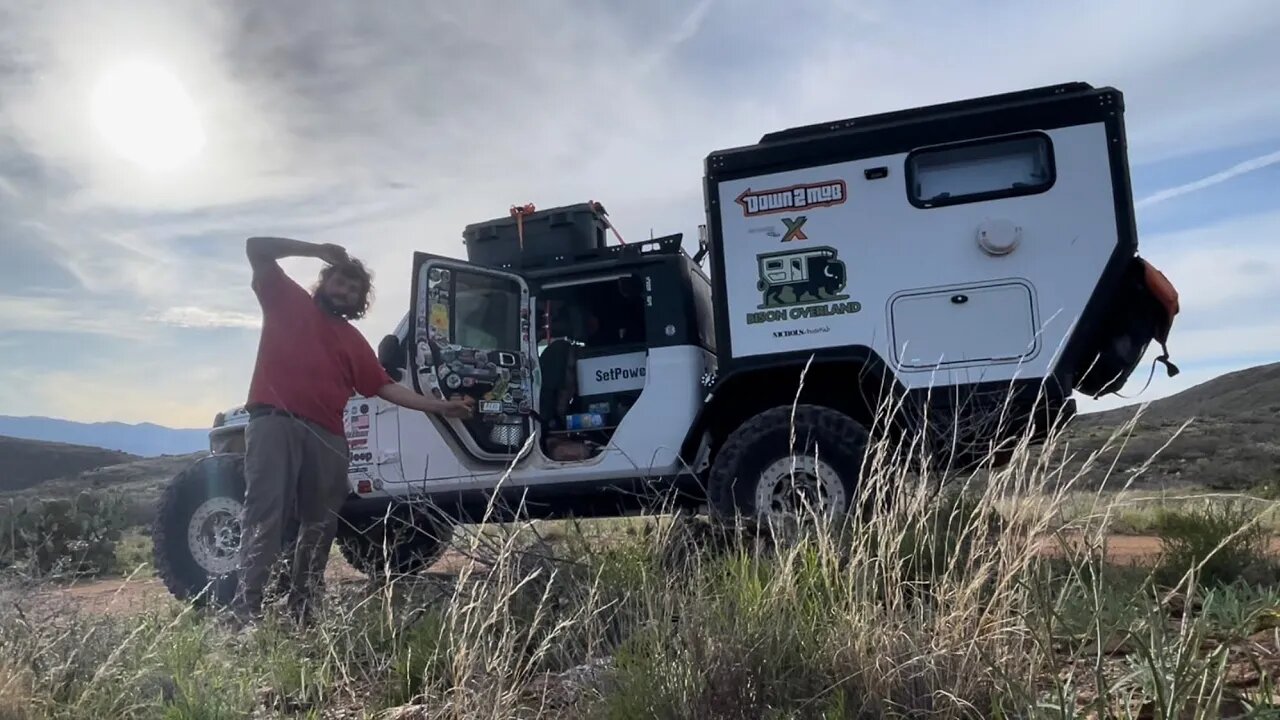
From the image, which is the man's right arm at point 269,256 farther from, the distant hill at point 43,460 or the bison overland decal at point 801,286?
the distant hill at point 43,460

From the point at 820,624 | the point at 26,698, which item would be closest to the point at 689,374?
the point at 820,624

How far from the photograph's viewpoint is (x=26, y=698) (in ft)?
9.63

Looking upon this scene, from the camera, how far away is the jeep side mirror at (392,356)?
6.68m

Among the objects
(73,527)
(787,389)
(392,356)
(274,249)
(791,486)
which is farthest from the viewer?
(73,527)

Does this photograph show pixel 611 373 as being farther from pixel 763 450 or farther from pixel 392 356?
pixel 763 450

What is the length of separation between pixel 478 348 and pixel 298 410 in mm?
2304

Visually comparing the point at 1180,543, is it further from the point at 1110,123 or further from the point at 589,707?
the point at 589,707

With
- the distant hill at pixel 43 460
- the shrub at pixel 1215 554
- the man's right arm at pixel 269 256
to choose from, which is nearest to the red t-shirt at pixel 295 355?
the man's right arm at pixel 269 256

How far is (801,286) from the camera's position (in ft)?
18.4

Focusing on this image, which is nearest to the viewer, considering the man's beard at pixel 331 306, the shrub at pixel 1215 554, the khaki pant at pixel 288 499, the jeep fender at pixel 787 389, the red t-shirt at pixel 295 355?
the shrub at pixel 1215 554

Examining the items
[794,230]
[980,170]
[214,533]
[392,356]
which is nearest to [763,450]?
[794,230]

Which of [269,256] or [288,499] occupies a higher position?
[269,256]

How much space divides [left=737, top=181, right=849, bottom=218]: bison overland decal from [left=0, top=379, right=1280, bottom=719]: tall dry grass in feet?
8.14

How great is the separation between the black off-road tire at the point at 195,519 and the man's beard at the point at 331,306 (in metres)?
2.40
